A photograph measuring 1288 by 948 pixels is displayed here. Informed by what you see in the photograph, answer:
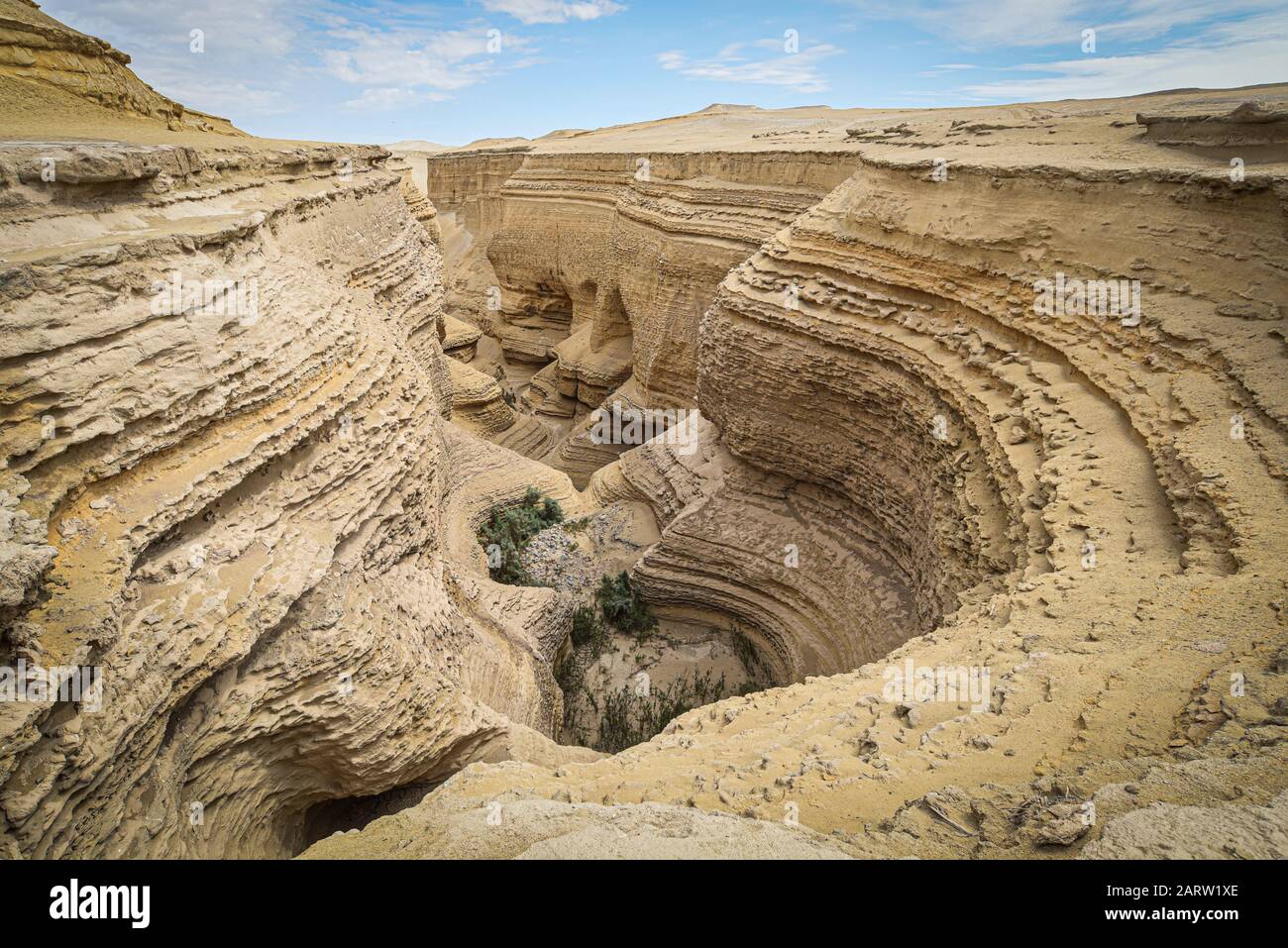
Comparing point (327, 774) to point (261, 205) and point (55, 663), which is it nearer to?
point (55, 663)

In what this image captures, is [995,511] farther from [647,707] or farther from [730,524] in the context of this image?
[647,707]

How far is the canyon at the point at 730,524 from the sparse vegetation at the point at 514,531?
54cm

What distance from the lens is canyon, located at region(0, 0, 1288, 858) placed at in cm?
293

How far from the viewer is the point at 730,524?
9.73 m

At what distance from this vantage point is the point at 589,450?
54.4 feet

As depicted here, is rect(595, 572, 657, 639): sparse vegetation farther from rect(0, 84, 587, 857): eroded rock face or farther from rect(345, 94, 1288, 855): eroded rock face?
rect(0, 84, 587, 857): eroded rock face

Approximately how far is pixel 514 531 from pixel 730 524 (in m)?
3.34

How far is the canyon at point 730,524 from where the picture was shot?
9.62 ft

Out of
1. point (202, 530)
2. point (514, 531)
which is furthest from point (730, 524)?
point (202, 530)

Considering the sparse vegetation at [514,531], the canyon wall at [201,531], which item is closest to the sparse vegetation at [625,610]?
the sparse vegetation at [514,531]

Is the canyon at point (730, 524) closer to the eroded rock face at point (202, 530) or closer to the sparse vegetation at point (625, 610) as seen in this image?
the eroded rock face at point (202, 530)

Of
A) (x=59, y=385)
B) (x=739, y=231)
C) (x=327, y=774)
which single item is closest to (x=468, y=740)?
(x=327, y=774)

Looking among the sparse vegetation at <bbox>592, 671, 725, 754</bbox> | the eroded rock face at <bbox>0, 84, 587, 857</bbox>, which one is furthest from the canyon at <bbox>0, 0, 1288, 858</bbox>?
the sparse vegetation at <bbox>592, 671, 725, 754</bbox>

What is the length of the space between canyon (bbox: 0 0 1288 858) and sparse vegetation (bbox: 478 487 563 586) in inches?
21.2
